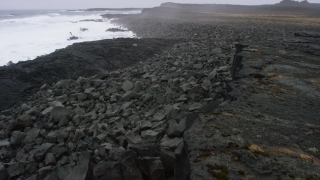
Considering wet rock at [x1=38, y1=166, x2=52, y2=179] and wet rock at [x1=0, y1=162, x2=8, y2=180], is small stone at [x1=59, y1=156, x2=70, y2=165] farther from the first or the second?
wet rock at [x1=0, y1=162, x2=8, y2=180]

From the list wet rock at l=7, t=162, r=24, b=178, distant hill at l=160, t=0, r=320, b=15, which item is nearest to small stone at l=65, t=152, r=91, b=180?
wet rock at l=7, t=162, r=24, b=178

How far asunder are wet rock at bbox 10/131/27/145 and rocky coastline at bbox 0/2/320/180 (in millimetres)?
17

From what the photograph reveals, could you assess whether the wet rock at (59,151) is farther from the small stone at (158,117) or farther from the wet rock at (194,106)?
the wet rock at (194,106)

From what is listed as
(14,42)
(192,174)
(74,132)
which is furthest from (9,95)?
(14,42)

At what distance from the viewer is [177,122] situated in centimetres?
404

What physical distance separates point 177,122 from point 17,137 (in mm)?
3113

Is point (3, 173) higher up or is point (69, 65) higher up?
point (69, 65)

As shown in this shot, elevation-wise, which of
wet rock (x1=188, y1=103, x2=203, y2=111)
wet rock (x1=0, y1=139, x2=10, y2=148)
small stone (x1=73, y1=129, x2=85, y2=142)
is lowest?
wet rock (x1=0, y1=139, x2=10, y2=148)

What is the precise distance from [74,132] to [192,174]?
3.19m

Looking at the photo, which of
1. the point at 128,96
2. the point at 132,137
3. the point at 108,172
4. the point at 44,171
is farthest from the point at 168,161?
the point at 128,96

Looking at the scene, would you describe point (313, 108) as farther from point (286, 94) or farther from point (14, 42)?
point (14, 42)

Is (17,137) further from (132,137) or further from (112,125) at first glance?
(132,137)

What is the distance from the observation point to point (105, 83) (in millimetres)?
6977

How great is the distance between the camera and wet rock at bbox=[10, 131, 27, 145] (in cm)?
462
